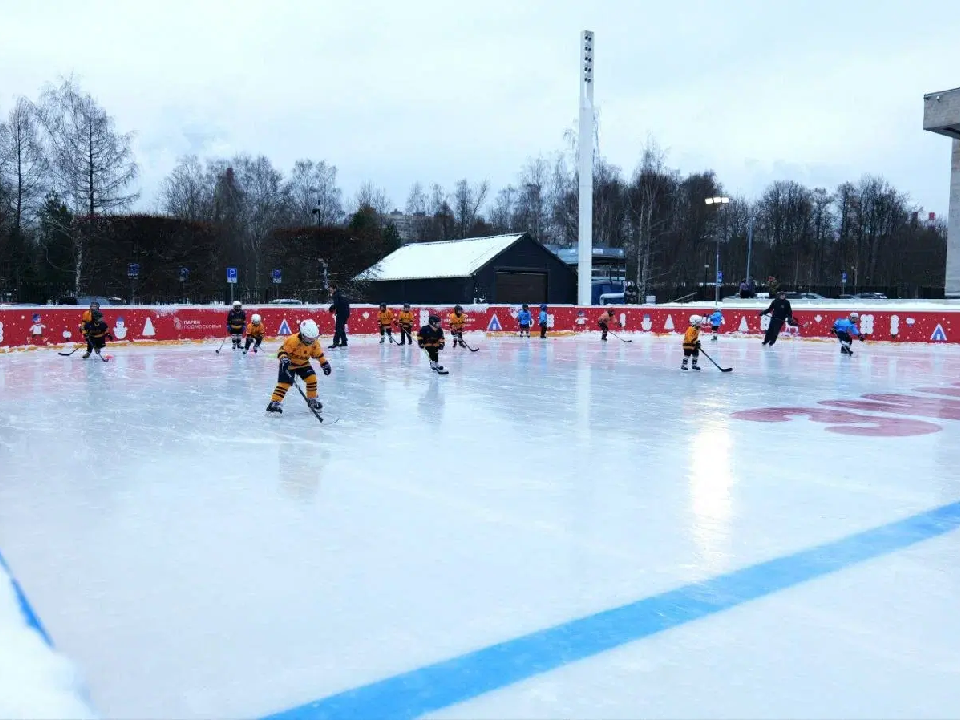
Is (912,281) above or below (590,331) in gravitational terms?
above

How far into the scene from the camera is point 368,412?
31.9 feet

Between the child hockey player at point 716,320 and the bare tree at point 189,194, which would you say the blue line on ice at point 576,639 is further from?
the bare tree at point 189,194

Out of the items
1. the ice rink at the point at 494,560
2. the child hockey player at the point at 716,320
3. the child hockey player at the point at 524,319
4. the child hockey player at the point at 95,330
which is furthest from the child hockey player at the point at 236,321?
the child hockey player at the point at 716,320

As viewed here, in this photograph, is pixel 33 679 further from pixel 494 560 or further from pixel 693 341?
pixel 693 341

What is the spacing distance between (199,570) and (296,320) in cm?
2192

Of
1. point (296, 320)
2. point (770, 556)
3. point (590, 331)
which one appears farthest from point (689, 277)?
point (770, 556)

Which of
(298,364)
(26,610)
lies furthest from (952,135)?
(26,610)

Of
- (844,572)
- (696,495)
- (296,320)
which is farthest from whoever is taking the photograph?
(296,320)

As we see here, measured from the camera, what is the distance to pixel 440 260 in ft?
135

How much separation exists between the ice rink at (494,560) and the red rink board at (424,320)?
38.2ft

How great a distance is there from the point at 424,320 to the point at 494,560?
23143mm

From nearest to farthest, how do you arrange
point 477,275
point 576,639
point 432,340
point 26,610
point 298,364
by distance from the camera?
1. point 576,639
2. point 26,610
3. point 298,364
4. point 432,340
5. point 477,275

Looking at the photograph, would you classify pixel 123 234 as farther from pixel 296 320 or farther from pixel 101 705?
pixel 101 705

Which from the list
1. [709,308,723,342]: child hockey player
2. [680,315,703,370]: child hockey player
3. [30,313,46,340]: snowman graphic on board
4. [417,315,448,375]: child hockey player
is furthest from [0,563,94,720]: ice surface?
[709,308,723,342]: child hockey player
